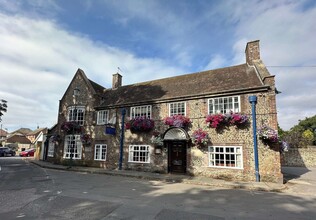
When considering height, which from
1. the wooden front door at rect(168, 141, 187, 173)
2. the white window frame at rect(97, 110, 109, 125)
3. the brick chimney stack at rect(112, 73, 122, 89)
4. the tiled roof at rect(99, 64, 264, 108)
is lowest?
the wooden front door at rect(168, 141, 187, 173)

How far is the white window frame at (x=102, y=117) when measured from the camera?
18.7m

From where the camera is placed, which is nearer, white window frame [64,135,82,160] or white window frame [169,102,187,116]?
white window frame [169,102,187,116]

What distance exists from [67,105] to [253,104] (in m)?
17.9

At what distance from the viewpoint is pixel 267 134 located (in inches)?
458

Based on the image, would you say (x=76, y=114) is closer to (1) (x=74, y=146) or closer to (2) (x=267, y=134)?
(1) (x=74, y=146)

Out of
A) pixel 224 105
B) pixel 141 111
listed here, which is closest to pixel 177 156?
pixel 141 111

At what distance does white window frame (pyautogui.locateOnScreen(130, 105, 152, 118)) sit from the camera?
656 inches

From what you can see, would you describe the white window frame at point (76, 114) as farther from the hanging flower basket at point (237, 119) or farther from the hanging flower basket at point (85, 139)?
the hanging flower basket at point (237, 119)

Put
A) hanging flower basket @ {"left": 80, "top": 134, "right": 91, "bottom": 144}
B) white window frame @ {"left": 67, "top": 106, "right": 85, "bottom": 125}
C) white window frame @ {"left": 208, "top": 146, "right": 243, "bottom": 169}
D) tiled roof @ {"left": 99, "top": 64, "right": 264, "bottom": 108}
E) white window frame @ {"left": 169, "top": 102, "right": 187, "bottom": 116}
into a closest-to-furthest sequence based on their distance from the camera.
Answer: white window frame @ {"left": 208, "top": 146, "right": 243, "bottom": 169}
tiled roof @ {"left": 99, "top": 64, "right": 264, "bottom": 108}
white window frame @ {"left": 169, "top": 102, "right": 187, "bottom": 116}
hanging flower basket @ {"left": 80, "top": 134, "right": 91, "bottom": 144}
white window frame @ {"left": 67, "top": 106, "right": 85, "bottom": 125}

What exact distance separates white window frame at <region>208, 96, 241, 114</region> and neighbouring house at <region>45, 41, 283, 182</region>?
0.06m

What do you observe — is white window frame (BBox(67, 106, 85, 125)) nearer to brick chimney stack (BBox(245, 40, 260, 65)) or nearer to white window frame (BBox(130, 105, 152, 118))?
white window frame (BBox(130, 105, 152, 118))

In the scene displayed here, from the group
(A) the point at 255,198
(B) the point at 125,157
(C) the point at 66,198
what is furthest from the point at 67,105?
(A) the point at 255,198

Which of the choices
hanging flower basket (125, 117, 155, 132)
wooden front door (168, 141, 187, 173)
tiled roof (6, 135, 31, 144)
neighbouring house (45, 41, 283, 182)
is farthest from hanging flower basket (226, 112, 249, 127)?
tiled roof (6, 135, 31, 144)

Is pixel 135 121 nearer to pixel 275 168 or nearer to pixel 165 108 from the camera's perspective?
pixel 165 108
